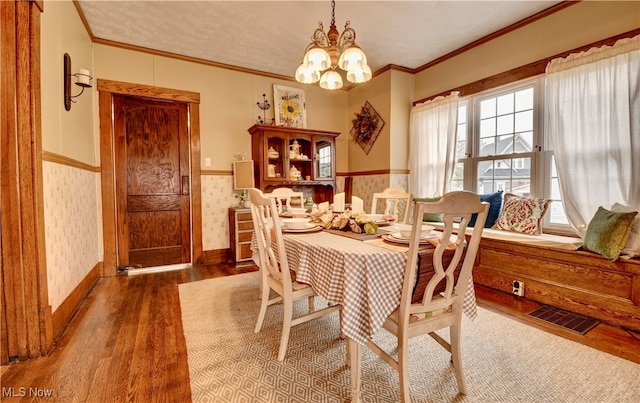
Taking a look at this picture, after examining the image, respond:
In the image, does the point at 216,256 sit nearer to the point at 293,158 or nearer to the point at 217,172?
the point at 217,172

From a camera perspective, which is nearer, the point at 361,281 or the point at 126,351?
the point at 361,281

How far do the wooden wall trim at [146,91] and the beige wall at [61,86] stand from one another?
22 centimetres

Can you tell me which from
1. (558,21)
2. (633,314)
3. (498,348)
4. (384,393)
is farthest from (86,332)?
(558,21)

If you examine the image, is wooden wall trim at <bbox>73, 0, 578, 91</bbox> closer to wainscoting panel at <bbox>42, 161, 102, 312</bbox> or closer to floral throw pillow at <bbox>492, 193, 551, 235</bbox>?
wainscoting panel at <bbox>42, 161, 102, 312</bbox>

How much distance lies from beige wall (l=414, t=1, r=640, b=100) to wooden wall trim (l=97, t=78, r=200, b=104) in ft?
10.3

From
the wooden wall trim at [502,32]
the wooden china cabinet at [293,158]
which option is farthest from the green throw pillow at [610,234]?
the wooden china cabinet at [293,158]

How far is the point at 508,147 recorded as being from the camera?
3.14 m

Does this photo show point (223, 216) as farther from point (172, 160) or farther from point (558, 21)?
point (558, 21)

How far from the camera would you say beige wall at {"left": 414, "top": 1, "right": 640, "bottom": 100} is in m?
2.34

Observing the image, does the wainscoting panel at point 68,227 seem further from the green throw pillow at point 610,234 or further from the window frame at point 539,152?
the window frame at point 539,152

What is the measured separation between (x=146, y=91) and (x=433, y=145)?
355 centimetres

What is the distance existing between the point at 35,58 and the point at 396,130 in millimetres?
3570

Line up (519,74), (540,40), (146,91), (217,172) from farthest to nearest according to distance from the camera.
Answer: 1. (217,172)
2. (146,91)
3. (519,74)
4. (540,40)

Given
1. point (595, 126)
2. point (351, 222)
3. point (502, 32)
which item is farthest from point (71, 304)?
point (502, 32)
